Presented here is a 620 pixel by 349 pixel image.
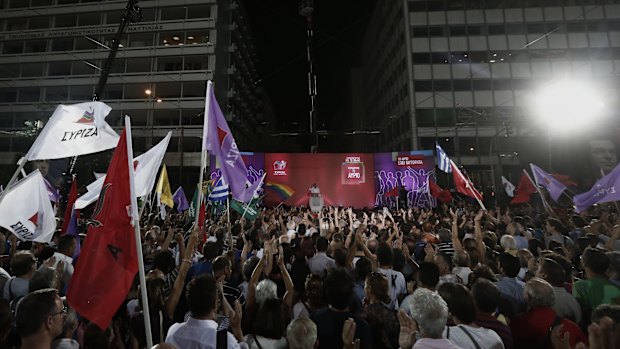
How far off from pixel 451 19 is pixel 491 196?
83.1 feet

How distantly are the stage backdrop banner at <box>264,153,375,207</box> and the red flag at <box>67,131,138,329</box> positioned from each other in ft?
74.9

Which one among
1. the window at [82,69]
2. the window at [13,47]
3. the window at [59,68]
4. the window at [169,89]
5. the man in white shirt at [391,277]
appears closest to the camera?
the man in white shirt at [391,277]

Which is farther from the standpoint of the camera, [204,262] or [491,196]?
[491,196]

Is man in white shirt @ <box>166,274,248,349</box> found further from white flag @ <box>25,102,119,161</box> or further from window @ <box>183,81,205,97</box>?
window @ <box>183,81,205,97</box>

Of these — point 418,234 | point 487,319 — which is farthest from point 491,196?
point 487,319

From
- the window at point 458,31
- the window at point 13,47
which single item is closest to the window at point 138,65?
the window at point 13,47

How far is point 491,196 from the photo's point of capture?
28.0 m

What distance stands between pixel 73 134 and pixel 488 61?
44.9 m

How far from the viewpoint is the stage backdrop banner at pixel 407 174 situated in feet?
86.8

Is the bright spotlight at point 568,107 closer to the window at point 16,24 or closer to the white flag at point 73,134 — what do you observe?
the white flag at point 73,134

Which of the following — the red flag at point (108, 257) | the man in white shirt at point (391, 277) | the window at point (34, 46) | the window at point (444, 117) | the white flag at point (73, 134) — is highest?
the window at point (34, 46)

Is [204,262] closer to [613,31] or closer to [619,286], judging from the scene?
[619,286]

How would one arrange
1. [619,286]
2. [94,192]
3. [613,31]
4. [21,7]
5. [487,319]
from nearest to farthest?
[487,319]
[619,286]
[94,192]
[613,31]
[21,7]

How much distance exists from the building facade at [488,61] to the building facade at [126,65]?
2424 cm
